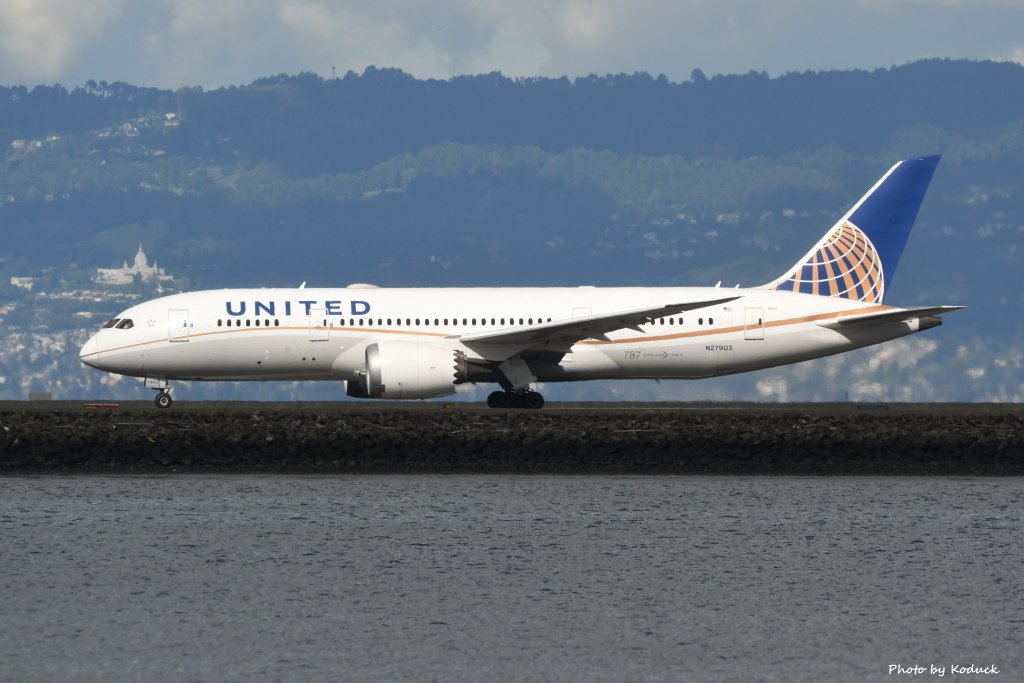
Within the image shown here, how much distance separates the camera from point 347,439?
33.2m

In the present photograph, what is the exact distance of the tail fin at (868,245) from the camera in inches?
1896

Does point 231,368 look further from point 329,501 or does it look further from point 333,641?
point 333,641

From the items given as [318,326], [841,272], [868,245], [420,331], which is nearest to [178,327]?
[318,326]

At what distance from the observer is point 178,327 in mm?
43750

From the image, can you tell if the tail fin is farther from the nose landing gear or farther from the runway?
the nose landing gear

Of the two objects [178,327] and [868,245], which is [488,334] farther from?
[868,245]

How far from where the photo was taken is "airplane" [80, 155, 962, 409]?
43.0 m

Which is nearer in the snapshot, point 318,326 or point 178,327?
point 318,326

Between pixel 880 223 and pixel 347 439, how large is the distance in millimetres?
22480

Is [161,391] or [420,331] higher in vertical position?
[420,331]

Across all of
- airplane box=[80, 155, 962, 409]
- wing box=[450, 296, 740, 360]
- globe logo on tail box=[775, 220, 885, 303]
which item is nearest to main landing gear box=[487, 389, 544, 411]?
→ airplane box=[80, 155, 962, 409]

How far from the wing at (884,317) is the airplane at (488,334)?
0.05 metres

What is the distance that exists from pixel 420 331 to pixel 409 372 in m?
2.44

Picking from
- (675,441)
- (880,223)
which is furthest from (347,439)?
(880,223)
